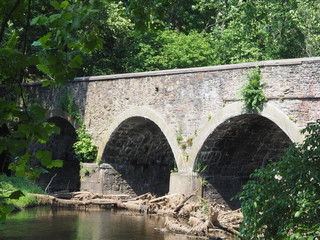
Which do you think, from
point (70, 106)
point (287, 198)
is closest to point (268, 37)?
point (70, 106)

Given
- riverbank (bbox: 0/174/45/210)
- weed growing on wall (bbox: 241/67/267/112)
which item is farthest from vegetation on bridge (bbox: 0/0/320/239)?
weed growing on wall (bbox: 241/67/267/112)

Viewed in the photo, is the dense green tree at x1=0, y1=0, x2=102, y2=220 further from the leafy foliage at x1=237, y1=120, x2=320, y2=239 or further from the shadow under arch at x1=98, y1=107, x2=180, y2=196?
the shadow under arch at x1=98, y1=107, x2=180, y2=196

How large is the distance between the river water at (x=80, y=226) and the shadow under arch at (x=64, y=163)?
16.4 feet

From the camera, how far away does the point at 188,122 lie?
15.2 metres

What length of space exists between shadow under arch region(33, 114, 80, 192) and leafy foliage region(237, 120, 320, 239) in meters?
14.8

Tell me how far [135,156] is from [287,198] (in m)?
12.8

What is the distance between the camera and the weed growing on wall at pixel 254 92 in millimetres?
13344

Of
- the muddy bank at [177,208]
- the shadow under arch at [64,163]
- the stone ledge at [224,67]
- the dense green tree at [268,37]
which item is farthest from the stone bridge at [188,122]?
the dense green tree at [268,37]

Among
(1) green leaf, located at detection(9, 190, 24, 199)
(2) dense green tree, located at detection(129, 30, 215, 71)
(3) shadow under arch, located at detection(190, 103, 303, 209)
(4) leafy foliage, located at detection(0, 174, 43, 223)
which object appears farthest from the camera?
(2) dense green tree, located at detection(129, 30, 215, 71)

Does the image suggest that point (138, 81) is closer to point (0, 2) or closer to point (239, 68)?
point (239, 68)

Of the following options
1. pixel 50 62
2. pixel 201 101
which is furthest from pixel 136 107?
pixel 50 62

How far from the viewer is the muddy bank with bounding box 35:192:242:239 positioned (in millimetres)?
12906

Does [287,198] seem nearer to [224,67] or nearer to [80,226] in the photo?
[80,226]

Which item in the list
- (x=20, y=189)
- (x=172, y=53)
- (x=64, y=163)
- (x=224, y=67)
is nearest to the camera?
(x=224, y=67)
